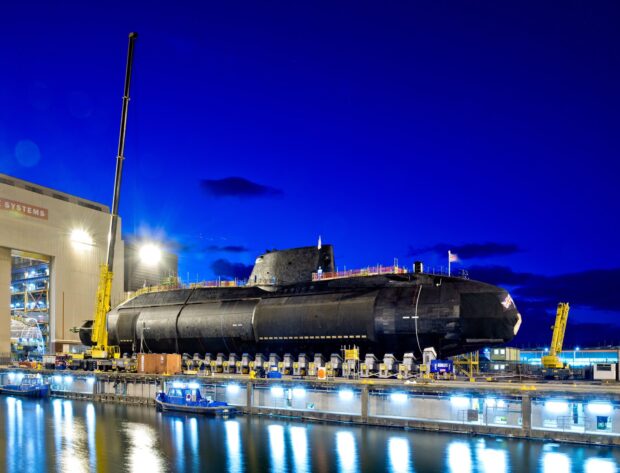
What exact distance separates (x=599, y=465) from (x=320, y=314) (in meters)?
24.6

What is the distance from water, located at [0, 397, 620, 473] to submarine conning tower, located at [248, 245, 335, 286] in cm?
1546

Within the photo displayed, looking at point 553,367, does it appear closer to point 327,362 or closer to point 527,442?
point 327,362

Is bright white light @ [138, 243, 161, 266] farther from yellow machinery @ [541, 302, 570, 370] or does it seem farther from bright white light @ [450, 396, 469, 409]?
bright white light @ [450, 396, 469, 409]

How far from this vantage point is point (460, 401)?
37.0m

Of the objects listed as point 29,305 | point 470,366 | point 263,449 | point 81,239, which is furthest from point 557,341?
point 29,305

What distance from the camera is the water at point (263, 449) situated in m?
29.2

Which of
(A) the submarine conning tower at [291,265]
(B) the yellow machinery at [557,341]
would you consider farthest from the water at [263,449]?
(B) the yellow machinery at [557,341]

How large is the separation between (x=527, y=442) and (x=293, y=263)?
27351mm

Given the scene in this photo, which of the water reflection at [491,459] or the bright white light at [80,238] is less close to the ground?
the bright white light at [80,238]

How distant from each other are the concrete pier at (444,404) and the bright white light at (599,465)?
2847mm

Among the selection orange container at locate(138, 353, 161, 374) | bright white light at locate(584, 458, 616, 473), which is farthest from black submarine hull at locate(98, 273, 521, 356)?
bright white light at locate(584, 458, 616, 473)

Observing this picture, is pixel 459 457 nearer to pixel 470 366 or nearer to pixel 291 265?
pixel 470 366

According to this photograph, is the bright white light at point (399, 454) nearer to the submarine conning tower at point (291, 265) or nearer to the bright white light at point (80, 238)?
the submarine conning tower at point (291, 265)

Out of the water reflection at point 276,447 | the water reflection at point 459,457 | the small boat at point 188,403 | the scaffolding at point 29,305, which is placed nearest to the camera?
the water reflection at point 459,457
